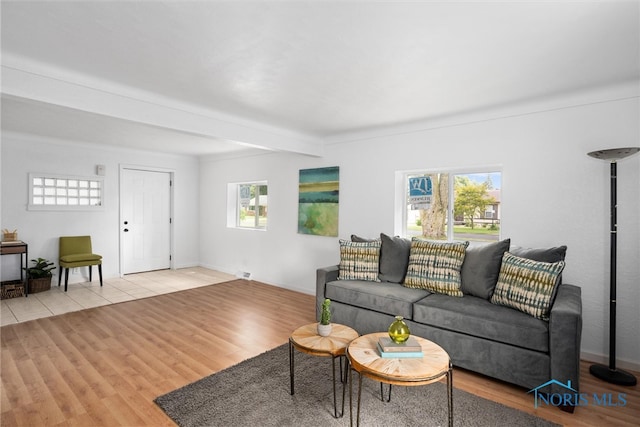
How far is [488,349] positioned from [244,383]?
187 centimetres

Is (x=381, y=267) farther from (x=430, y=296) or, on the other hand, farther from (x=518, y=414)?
(x=518, y=414)

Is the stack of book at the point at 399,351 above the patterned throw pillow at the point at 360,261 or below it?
below

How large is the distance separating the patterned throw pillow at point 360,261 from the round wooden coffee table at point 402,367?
1.61 meters

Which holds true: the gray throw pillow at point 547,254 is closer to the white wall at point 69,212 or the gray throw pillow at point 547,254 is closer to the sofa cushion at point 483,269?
the sofa cushion at point 483,269

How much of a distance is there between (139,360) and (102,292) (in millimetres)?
2758

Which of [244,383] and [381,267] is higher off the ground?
[381,267]

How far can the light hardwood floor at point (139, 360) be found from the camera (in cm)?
220

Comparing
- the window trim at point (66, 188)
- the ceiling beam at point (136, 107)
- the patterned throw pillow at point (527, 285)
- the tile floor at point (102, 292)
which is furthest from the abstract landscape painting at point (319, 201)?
the window trim at point (66, 188)

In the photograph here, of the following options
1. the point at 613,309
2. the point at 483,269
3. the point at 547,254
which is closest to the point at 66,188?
the point at 483,269

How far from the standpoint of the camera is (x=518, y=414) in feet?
7.20

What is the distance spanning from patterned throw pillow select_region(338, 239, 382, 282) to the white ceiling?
4.88 ft

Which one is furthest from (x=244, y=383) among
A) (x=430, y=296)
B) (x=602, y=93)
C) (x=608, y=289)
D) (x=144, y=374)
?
(x=602, y=93)

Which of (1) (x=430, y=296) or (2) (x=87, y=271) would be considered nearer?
(1) (x=430, y=296)

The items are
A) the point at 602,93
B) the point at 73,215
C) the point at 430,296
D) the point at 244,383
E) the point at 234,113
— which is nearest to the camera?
the point at 244,383
